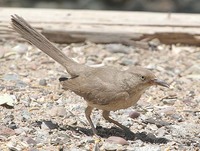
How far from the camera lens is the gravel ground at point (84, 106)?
6.45m

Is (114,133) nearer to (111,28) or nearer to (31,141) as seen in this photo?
(31,141)

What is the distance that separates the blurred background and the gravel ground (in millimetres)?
3638

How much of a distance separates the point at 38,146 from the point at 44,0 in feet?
23.8

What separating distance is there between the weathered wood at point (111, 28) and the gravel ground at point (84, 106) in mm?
111

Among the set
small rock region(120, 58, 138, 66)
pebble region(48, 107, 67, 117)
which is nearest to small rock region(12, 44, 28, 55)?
small rock region(120, 58, 138, 66)

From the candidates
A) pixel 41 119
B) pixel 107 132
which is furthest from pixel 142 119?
pixel 41 119

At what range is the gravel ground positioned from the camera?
21.1 ft

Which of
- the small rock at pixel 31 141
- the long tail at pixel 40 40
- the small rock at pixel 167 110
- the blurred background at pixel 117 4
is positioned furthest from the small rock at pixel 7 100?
the blurred background at pixel 117 4

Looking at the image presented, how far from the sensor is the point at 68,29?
9.02m

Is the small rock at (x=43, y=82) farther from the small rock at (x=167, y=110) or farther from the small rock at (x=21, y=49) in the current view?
the small rock at (x=167, y=110)

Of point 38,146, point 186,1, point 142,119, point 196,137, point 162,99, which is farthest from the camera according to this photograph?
point 186,1

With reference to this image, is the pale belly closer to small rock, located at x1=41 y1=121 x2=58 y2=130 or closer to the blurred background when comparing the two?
small rock, located at x1=41 y1=121 x2=58 y2=130

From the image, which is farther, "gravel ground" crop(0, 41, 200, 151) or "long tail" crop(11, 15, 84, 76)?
"long tail" crop(11, 15, 84, 76)

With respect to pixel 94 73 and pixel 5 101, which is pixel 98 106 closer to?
pixel 94 73
